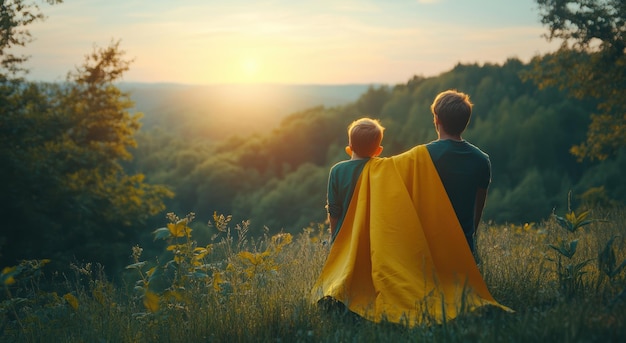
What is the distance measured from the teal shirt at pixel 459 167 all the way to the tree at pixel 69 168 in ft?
57.0

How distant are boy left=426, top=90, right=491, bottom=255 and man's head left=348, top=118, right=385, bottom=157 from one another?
0.44m

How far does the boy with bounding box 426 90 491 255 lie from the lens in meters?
4.63

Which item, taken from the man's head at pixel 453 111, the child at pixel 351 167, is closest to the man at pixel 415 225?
the man's head at pixel 453 111

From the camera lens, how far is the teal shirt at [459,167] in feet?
15.4

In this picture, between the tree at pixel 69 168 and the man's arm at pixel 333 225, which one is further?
the tree at pixel 69 168

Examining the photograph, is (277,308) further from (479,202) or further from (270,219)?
(270,219)

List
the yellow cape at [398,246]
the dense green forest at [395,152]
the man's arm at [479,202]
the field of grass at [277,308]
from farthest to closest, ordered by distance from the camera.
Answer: the dense green forest at [395,152], the man's arm at [479,202], the yellow cape at [398,246], the field of grass at [277,308]

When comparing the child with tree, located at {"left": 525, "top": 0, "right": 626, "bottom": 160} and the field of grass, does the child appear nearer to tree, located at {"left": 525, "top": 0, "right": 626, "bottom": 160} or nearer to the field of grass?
the field of grass

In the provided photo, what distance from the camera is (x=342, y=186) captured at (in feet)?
16.4

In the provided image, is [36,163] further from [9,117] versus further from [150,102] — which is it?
[150,102]

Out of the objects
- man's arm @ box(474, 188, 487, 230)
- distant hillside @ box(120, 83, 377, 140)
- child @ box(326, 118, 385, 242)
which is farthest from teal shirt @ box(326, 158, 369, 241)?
distant hillside @ box(120, 83, 377, 140)

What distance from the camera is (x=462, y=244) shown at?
4578mm

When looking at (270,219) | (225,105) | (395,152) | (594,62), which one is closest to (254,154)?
(270,219)

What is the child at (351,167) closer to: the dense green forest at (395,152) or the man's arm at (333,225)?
the man's arm at (333,225)
